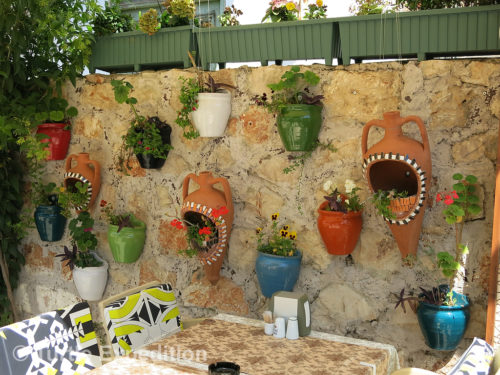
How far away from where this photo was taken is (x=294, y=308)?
229cm

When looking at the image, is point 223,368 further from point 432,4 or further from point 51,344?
point 432,4

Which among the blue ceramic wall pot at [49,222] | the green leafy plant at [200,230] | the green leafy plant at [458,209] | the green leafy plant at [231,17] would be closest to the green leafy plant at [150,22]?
the green leafy plant at [231,17]

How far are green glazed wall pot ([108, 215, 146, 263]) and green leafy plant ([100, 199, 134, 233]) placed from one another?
0.03 meters

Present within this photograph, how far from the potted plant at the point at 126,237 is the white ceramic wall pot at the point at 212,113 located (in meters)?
0.70

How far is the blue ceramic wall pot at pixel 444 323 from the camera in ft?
7.89

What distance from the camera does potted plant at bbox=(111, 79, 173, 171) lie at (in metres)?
3.10

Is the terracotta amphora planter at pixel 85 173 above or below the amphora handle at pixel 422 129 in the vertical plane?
below

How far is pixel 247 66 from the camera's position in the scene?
2.98m

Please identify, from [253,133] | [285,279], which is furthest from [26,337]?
[253,133]

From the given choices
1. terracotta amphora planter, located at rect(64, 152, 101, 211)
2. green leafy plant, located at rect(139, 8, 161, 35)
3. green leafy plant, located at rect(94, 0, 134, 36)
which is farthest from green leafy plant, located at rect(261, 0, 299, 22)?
terracotta amphora planter, located at rect(64, 152, 101, 211)

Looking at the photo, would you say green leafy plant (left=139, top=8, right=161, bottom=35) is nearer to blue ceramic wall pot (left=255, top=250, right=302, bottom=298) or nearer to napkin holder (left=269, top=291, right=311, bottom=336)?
blue ceramic wall pot (left=255, top=250, right=302, bottom=298)

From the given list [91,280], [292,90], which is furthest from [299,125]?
[91,280]

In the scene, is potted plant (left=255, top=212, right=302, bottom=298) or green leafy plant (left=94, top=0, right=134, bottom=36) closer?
potted plant (left=255, top=212, right=302, bottom=298)

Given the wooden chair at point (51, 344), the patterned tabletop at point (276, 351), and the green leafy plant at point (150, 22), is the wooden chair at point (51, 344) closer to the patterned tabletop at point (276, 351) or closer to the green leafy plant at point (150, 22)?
the patterned tabletop at point (276, 351)
